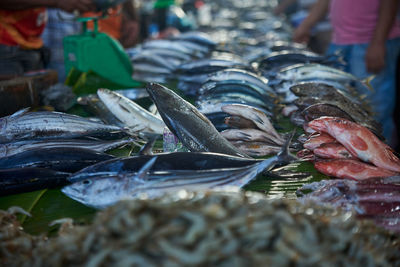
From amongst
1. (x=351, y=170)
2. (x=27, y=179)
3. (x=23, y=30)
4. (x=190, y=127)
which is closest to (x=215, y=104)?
(x=190, y=127)

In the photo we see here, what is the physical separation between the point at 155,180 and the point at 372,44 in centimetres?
424

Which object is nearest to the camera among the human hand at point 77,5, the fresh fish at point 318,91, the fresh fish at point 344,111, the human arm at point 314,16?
the fresh fish at point 344,111

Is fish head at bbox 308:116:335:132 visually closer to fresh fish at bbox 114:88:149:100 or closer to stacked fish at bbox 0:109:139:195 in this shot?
stacked fish at bbox 0:109:139:195

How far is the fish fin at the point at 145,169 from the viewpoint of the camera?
5.95ft

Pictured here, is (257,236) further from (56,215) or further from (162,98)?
(162,98)

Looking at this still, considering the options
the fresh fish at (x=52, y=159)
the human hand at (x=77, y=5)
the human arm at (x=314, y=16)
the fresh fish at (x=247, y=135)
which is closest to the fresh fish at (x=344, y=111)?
the fresh fish at (x=247, y=135)

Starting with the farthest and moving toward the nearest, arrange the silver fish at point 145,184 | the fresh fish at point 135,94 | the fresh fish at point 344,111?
the fresh fish at point 135,94 < the fresh fish at point 344,111 < the silver fish at point 145,184

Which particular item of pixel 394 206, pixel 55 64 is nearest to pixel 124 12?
pixel 55 64

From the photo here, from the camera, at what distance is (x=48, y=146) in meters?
2.44

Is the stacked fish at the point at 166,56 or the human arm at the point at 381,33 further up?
the human arm at the point at 381,33

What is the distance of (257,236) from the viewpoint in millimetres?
1021

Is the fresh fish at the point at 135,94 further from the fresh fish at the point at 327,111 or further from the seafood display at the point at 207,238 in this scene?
the seafood display at the point at 207,238

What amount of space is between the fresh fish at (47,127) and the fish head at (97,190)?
3.04ft

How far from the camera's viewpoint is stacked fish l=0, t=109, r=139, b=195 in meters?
2.12
